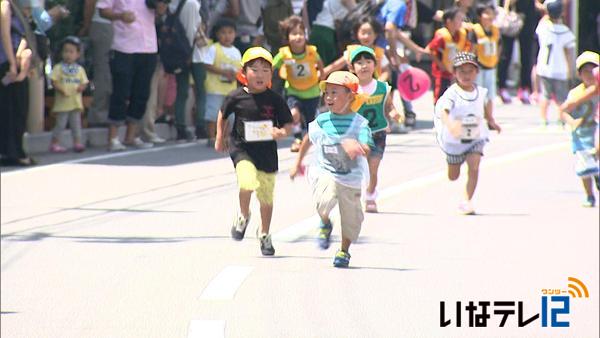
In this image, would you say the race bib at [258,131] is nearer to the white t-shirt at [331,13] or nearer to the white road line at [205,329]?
the white t-shirt at [331,13]

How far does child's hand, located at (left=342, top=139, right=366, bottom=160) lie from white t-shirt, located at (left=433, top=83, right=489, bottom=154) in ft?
0.62

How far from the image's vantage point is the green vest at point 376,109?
13.4ft

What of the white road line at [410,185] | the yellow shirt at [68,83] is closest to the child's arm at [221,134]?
the white road line at [410,185]

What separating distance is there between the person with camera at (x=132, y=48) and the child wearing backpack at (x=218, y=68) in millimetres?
172

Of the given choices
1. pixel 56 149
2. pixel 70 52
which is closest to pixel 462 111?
pixel 70 52

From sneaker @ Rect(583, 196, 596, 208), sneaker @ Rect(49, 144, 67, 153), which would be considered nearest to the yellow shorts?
sneaker @ Rect(583, 196, 596, 208)

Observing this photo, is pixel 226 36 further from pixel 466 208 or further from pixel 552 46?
pixel 466 208

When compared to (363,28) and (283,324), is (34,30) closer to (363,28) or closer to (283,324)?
(363,28)

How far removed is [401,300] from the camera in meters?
11.6

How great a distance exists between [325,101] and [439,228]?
41.5 ft

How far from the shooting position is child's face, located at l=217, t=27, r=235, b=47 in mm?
4387

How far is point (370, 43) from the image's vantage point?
167 inches

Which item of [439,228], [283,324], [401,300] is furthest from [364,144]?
[439,228]

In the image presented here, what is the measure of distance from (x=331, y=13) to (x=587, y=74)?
1026mm
